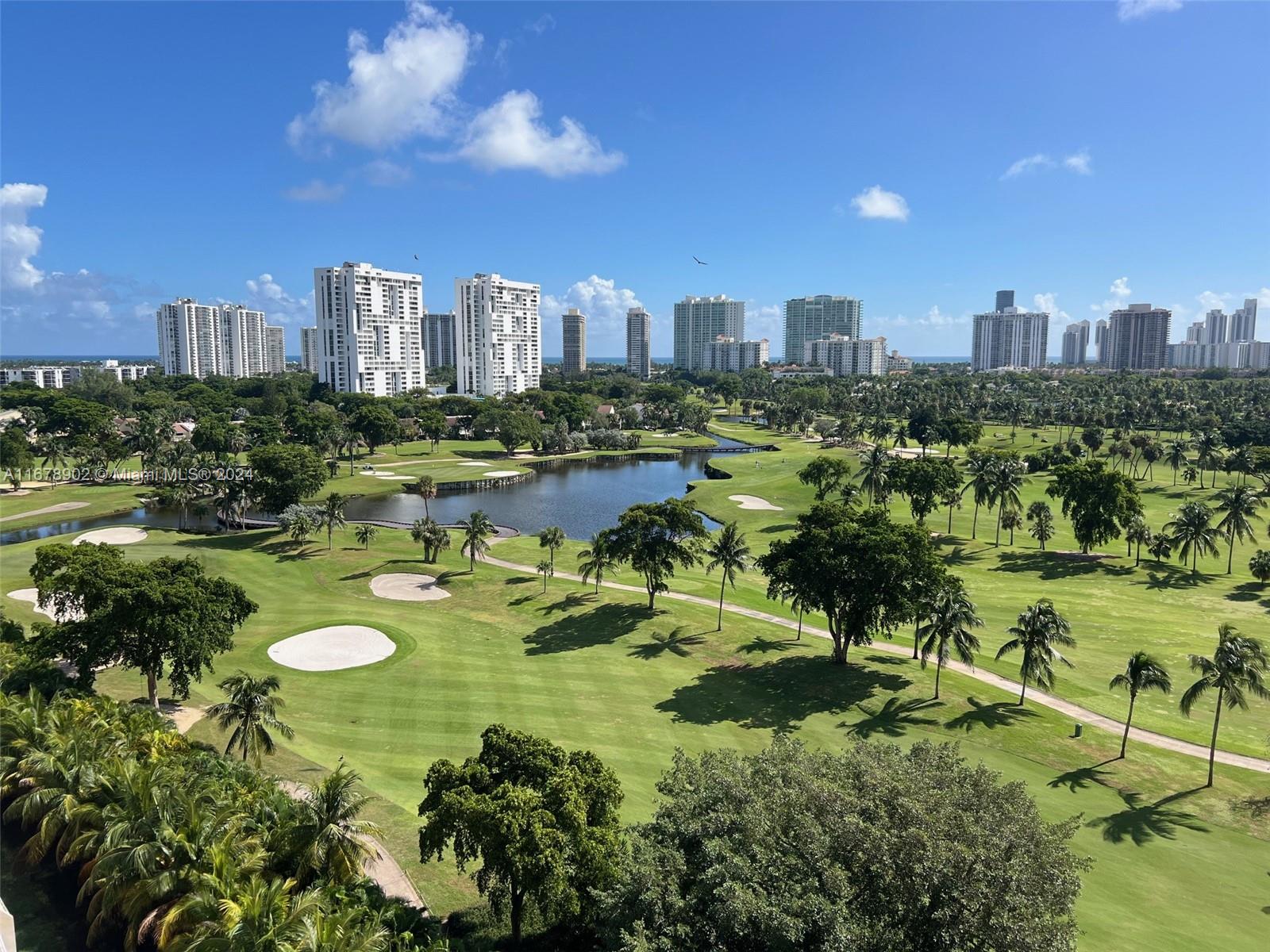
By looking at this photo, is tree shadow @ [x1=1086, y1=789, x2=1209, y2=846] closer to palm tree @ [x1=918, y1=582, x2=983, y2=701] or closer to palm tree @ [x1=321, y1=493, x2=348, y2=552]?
palm tree @ [x1=918, y1=582, x2=983, y2=701]

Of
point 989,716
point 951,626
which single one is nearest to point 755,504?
point 951,626

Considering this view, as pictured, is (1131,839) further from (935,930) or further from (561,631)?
(561,631)

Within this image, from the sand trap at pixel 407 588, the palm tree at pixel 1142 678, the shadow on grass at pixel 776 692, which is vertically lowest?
the shadow on grass at pixel 776 692

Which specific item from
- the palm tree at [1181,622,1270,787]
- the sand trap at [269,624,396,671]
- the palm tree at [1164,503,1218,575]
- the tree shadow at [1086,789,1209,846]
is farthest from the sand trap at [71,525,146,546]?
the palm tree at [1164,503,1218,575]

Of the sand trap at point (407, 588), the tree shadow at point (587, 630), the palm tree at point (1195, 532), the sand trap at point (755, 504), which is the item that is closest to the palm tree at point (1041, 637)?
the tree shadow at point (587, 630)

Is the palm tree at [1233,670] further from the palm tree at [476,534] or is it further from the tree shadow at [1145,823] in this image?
the palm tree at [476,534]

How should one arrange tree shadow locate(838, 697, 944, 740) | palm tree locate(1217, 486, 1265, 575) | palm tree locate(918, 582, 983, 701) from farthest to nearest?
palm tree locate(1217, 486, 1265, 575) → palm tree locate(918, 582, 983, 701) → tree shadow locate(838, 697, 944, 740)
